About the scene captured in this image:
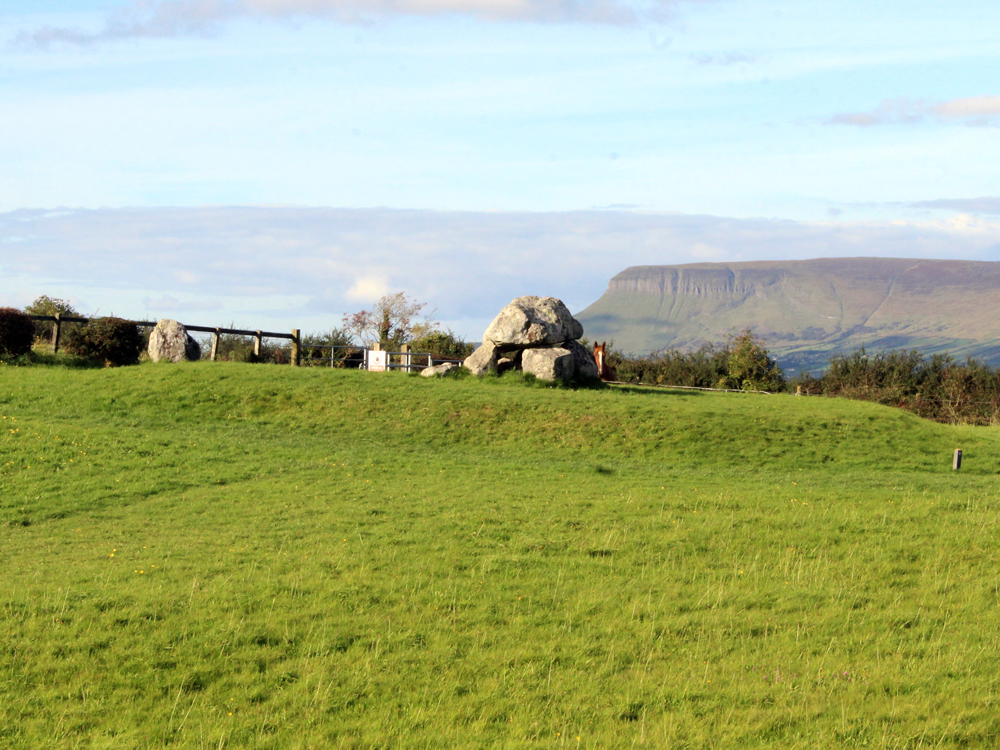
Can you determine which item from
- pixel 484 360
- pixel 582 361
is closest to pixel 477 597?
pixel 484 360

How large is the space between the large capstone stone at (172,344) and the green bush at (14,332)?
4.86 m

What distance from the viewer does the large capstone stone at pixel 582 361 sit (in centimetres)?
3497

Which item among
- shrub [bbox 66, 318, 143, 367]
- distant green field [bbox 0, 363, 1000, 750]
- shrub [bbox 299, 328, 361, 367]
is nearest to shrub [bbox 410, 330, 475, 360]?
shrub [bbox 299, 328, 361, 367]

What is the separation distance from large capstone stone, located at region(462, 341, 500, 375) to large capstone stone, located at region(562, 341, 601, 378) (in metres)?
3.15

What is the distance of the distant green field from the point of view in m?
8.27

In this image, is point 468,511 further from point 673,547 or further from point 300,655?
point 300,655

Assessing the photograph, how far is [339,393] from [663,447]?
11292 millimetres

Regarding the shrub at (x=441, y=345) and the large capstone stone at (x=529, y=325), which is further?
the shrub at (x=441, y=345)

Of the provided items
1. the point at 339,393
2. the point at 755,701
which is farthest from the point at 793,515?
the point at 339,393

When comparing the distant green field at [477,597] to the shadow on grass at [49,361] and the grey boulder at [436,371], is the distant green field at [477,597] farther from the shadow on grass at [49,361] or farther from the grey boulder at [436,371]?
the shadow on grass at [49,361]

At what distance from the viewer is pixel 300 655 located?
9484 mm

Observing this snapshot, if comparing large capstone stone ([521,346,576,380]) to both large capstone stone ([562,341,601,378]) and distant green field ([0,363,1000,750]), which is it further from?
distant green field ([0,363,1000,750])

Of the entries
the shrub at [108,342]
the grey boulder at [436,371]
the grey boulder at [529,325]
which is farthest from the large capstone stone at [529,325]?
the shrub at [108,342]

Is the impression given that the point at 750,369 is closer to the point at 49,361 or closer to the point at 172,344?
the point at 172,344
